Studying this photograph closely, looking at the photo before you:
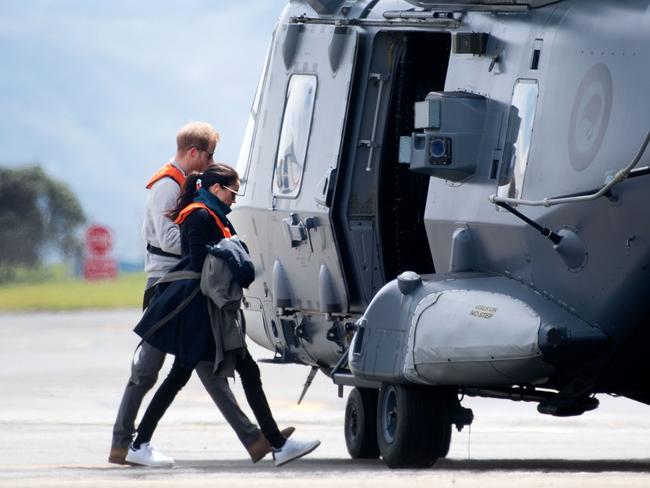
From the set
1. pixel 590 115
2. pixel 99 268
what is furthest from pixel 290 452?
pixel 99 268

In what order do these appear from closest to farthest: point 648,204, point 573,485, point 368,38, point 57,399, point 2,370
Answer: point 573,485 < point 648,204 < point 368,38 < point 57,399 < point 2,370

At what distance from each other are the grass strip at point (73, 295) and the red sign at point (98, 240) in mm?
997

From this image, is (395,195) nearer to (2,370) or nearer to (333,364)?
(333,364)

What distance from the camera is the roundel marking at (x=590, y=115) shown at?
11211mm

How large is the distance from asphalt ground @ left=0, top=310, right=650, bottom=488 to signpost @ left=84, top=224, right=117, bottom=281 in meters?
33.3

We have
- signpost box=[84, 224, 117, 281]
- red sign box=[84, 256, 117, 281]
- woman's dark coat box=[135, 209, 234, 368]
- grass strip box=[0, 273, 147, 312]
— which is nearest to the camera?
woman's dark coat box=[135, 209, 234, 368]

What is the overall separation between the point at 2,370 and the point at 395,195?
41.5ft

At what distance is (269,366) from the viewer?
26953 mm

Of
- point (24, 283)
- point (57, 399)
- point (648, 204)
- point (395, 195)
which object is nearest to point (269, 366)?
point (57, 399)

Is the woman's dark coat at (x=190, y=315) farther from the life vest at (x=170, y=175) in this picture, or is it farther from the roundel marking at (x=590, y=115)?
the roundel marking at (x=590, y=115)

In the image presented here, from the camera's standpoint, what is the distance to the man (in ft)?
42.6

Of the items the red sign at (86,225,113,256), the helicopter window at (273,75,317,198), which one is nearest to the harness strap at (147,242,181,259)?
the helicopter window at (273,75,317,198)

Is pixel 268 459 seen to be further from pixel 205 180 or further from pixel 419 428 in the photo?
pixel 205 180

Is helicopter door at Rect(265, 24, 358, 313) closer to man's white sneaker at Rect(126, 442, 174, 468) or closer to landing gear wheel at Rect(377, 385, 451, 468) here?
landing gear wheel at Rect(377, 385, 451, 468)
